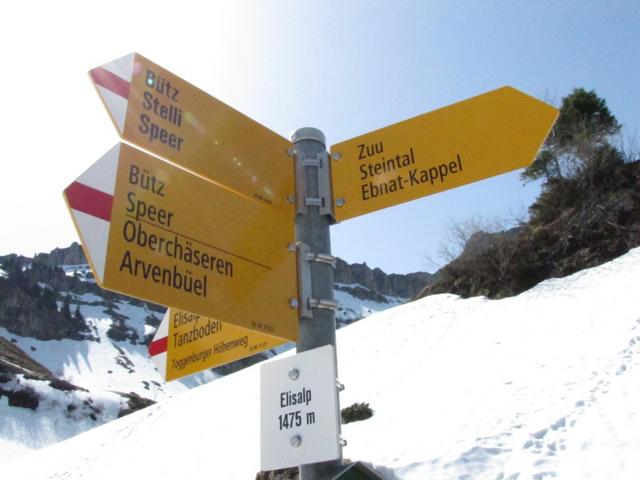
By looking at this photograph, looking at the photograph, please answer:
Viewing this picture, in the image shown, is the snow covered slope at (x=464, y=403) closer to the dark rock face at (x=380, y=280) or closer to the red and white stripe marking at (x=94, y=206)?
the red and white stripe marking at (x=94, y=206)

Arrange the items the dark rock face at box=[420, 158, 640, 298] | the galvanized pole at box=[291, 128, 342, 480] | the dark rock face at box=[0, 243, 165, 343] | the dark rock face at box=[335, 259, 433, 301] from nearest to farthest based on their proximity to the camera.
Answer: the galvanized pole at box=[291, 128, 342, 480], the dark rock face at box=[420, 158, 640, 298], the dark rock face at box=[0, 243, 165, 343], the dark rock face at box=[335, 259, 433, 301]

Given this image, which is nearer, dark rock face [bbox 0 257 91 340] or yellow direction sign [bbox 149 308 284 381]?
yellow direction sign [bbox 149 308 284 381]

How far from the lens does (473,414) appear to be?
871 cm

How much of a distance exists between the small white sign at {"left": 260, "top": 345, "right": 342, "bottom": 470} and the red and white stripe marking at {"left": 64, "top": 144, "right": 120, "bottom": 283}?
2.49ft

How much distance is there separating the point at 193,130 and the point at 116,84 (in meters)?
0.38

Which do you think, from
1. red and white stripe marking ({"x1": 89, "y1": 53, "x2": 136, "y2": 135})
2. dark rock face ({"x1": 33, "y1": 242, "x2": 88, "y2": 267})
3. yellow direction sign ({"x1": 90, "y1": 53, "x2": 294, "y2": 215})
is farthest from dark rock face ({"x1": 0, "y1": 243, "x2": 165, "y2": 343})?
red and white stripe marking ({"x1": 89, "y1": 53, "x2": 136, "y2": 135})

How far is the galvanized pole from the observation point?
2.33 m

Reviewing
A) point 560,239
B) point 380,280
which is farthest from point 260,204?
point 380,280

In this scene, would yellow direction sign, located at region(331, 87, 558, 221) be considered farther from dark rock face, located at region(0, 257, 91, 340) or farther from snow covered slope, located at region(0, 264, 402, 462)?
dark rock face, located at region(0, 257, 91, 340)

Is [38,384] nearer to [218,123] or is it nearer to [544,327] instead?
[544,327]

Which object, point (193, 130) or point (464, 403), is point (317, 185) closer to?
point (193, 130)

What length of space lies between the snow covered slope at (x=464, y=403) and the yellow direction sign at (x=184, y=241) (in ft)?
16.5

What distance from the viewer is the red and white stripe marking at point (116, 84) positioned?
2.35 meters

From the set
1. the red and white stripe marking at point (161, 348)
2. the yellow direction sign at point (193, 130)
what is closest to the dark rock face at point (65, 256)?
the red and white stripe marking at point (161, 348)
